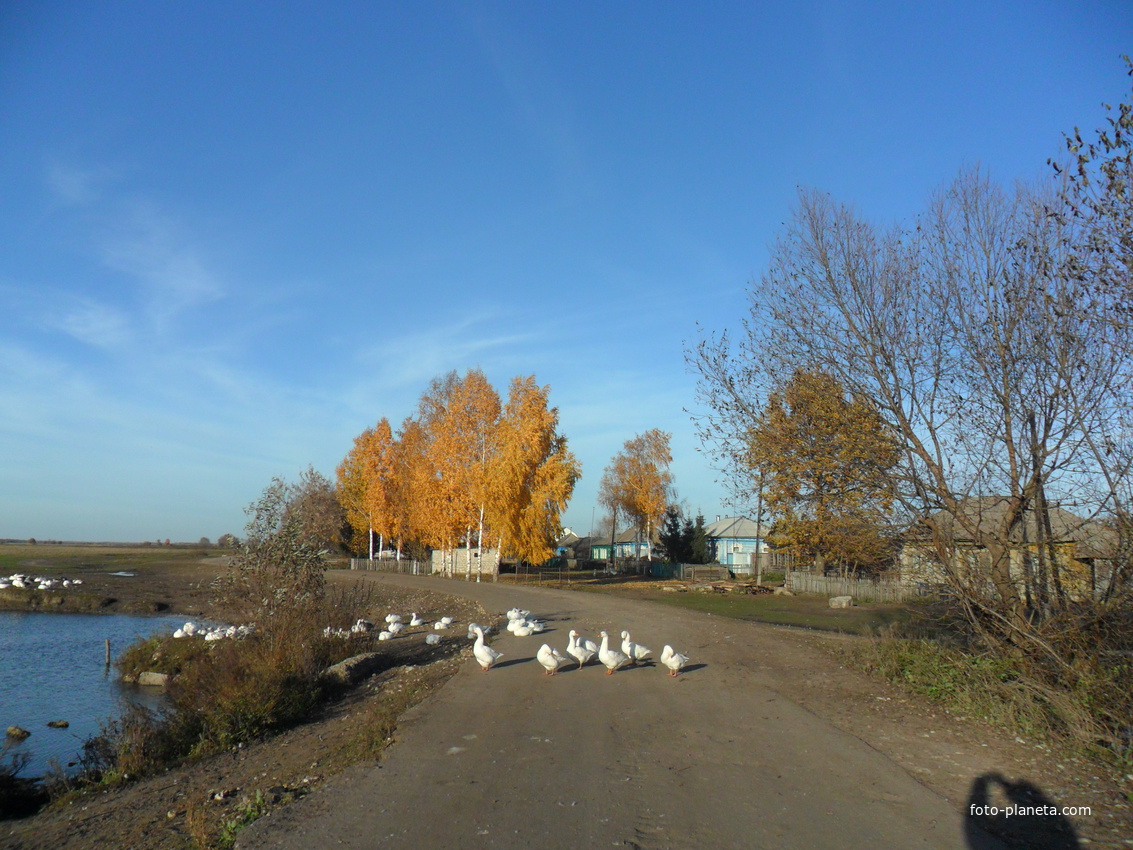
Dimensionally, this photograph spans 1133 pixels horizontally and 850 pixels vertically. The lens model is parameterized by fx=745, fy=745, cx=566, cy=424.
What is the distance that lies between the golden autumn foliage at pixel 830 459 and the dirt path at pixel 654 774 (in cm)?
245

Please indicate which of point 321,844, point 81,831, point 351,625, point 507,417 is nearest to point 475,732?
point 321,844

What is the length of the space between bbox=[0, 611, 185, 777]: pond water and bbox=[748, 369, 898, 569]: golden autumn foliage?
41.0 feet

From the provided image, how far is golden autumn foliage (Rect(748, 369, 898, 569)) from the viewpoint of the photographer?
11273mm

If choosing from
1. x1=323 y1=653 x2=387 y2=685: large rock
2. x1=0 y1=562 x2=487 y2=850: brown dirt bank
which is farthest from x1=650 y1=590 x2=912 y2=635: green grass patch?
x1=0 y1=562 x2=487 y2=850: brown dirt bank

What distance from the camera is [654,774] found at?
7.12 meters

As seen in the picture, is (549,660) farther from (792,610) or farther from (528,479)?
(528,479)

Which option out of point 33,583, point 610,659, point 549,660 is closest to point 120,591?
point 33,583

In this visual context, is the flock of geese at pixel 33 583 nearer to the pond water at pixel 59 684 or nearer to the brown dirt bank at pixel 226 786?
the pond water at pixel 59 684

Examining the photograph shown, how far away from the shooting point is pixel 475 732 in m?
8.76

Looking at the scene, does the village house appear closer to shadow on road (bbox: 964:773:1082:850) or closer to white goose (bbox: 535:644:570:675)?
shadow on road (bbox: 964:773:1082:850)

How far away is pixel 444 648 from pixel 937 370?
12.2m

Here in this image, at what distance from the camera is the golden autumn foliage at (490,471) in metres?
40.7

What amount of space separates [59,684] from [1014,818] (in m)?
22.9

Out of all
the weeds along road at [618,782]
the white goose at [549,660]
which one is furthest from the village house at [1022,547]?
the white goose at [549,660]
